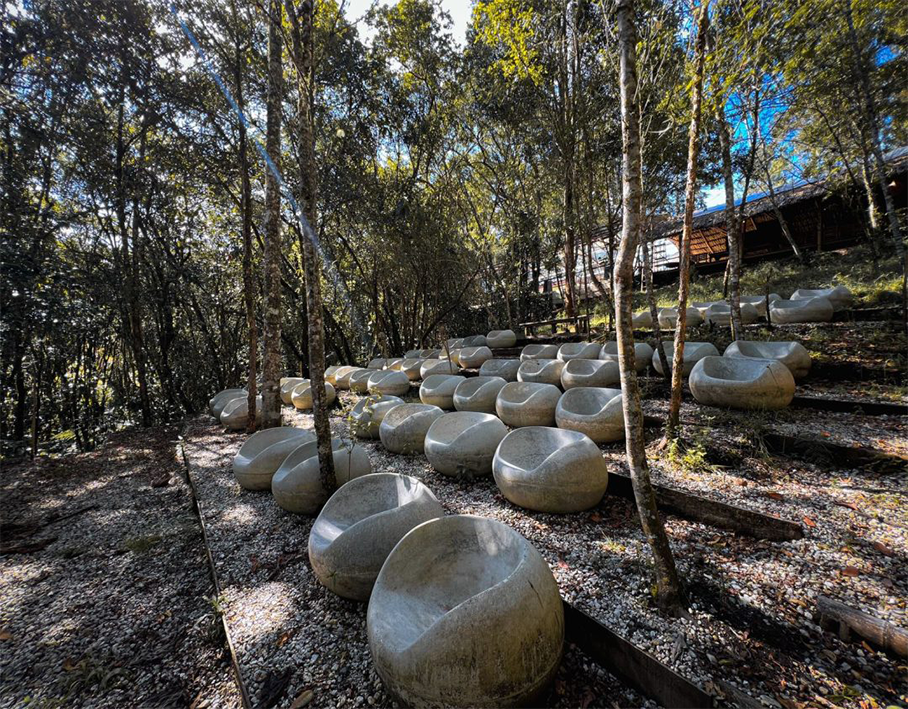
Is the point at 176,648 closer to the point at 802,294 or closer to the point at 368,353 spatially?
the point at 802,294

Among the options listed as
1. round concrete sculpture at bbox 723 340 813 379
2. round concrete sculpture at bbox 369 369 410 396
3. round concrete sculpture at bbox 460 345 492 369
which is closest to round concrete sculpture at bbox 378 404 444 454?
round concrete sculpture at bbox 369 369 410 396

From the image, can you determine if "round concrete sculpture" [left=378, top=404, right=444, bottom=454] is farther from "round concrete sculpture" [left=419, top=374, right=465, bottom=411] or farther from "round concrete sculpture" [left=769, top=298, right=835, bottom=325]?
"round concrete sculpture" [left=769, top=298, right=835, bottom=325]

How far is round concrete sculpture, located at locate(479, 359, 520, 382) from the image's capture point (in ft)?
25.2

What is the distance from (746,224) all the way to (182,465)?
18.6 m

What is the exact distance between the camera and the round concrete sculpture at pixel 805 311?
6.94 m

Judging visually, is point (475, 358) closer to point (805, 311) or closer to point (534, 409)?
point (534, 409)

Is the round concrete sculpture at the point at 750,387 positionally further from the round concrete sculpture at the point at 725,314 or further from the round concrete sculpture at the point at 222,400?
the round concrete sculpture at the point at 222,400

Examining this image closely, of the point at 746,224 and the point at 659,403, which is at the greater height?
the point at 746,224

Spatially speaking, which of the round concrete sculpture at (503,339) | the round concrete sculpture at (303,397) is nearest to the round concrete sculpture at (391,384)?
the round concrete sculpture at (303,397)

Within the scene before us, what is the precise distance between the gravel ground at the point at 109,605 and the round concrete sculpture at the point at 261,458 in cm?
63

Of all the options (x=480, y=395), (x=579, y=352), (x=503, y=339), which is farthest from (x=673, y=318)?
(x=480, y=395)

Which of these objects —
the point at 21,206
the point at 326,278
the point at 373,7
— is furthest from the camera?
the point at 326,278

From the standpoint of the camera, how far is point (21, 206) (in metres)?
5.05

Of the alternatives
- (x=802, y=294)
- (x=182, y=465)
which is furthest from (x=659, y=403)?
(x=182, y=465)
